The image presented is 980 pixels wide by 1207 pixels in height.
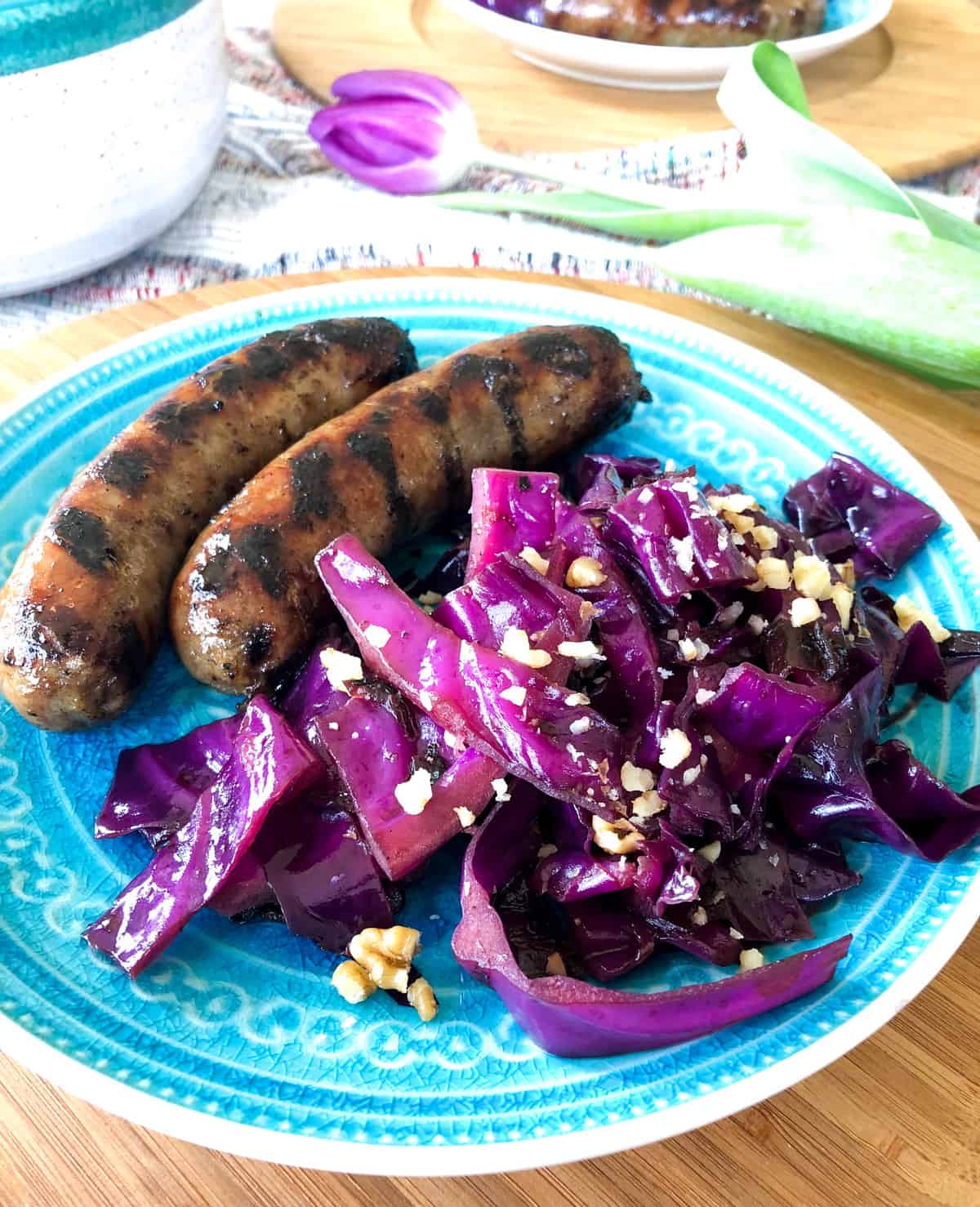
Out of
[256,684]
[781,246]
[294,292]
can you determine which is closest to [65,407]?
[294,292]

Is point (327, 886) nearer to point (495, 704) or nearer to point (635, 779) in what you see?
point (495, 704)

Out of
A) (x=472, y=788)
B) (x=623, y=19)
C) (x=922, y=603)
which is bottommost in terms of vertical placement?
(x=922, y=603)

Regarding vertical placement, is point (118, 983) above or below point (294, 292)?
below

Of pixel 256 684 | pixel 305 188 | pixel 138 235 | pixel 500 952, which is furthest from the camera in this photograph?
pixel 305 188

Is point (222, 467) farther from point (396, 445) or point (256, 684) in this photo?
point (256, 684)

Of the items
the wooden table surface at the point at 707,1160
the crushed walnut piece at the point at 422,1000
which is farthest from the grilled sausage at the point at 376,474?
the wooden table surface at the point at 707,1160

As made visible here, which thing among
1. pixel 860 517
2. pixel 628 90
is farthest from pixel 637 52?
pixel 860 517

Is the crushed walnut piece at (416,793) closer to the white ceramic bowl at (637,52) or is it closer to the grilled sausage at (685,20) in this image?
the white ceramic bowl at (637,52)
